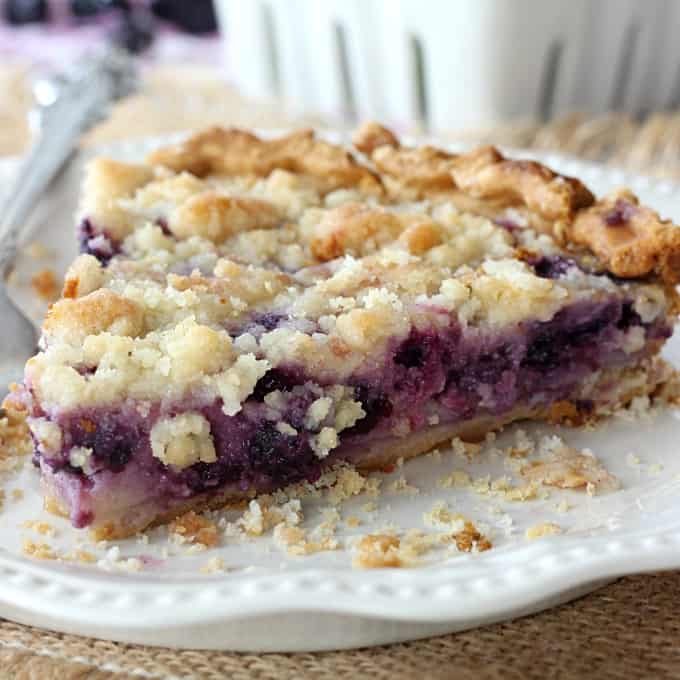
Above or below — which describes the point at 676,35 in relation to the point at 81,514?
below

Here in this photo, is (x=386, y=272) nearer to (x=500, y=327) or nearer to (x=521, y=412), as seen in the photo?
(x=500, y=327)

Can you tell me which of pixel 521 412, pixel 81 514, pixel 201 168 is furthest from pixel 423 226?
pixel 81 514

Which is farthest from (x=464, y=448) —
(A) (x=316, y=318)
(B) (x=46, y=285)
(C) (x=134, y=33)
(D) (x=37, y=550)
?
(C) (x=134, y=33)

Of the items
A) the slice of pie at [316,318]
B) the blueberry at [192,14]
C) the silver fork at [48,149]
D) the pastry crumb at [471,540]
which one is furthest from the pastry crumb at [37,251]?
the blueberry at [192,14]

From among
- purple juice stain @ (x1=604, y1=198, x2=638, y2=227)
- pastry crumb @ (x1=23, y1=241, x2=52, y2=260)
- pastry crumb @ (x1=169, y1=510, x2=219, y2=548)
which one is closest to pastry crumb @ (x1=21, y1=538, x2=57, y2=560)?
pastry crumb @ (x1=169, y1=510, x2=219, y2=548)

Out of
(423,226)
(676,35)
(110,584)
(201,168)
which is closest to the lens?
(110,584)

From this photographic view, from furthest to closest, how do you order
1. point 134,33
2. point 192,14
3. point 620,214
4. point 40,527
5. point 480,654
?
1. point 192,14
2. point 134,33
3. point 620,214
4. point 40,527
5. point 480,654

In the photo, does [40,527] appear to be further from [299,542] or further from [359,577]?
[359,577]
